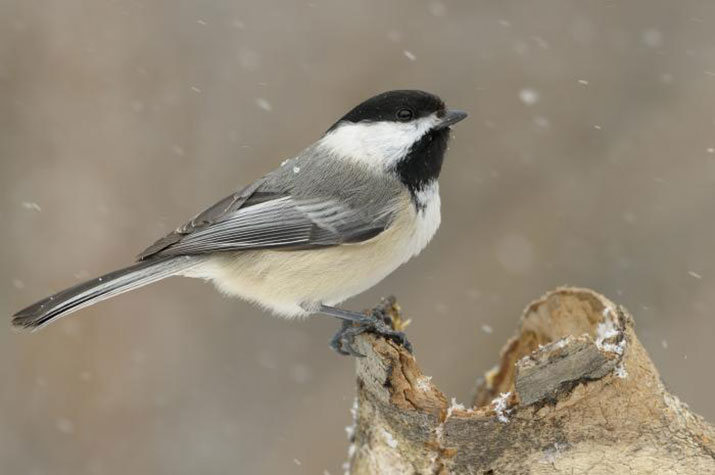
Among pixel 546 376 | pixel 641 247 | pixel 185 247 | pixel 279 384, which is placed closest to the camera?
pixel 546 376

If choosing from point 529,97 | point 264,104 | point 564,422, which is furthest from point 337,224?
point 529,97

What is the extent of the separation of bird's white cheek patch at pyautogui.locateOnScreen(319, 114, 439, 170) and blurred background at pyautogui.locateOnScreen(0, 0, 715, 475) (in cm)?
223

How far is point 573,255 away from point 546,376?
3251 millimetres

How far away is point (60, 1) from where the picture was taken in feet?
19.9

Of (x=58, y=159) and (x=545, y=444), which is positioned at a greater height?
(x=58, y=159)

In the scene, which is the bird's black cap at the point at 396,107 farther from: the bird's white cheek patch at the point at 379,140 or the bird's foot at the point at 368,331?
the bird's foot at the point at 368,331

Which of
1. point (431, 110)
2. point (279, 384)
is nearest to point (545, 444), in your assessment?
point (431, 110)

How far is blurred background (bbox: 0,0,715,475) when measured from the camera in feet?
19.1

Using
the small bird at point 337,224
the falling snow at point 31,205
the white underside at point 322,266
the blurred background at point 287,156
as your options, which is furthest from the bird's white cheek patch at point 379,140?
the falling snow at point 31,205

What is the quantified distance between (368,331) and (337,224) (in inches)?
20.0

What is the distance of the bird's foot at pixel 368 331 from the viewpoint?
3.46 m

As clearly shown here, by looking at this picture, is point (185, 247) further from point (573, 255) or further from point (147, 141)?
point (573, 255)

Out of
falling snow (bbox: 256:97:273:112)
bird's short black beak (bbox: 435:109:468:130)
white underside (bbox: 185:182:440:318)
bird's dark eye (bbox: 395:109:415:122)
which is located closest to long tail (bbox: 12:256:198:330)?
white underside (bbox: 185:182:440:318)

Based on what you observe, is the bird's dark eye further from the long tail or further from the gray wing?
the long tail
